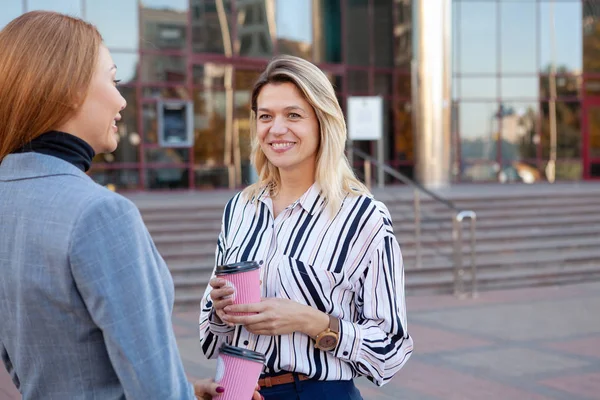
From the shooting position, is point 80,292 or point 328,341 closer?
point 80,292

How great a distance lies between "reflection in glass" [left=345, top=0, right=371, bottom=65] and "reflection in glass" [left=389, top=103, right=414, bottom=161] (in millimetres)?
1879

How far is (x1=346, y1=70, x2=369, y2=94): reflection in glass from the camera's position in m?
24.7

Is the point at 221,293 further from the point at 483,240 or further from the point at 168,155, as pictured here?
the point at 168,155

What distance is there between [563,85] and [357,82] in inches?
275

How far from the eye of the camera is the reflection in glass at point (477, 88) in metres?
25.7

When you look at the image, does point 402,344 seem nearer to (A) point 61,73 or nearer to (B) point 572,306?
(A) point 61,73

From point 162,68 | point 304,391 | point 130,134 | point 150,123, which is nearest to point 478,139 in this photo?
point 162,68

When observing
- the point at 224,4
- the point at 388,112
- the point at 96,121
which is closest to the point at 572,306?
the point at 96,121

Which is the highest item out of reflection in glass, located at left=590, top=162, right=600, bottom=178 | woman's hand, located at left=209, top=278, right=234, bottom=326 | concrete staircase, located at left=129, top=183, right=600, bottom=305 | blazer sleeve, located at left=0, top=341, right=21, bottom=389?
woman's hand, located at left=209, top=278, right=234, bottom=326

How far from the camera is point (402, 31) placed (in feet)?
81.7

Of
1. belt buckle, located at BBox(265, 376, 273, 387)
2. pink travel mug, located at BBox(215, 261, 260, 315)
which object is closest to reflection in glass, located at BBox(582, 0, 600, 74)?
belt buckle, located at BBox(265, 376, 273, 387)

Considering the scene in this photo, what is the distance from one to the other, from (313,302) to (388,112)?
76.9 ft

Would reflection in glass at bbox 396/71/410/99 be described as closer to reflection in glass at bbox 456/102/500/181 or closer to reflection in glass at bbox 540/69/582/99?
reflection in glass at bbox 456/102/500/181

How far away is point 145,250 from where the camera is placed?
5.08 ft
